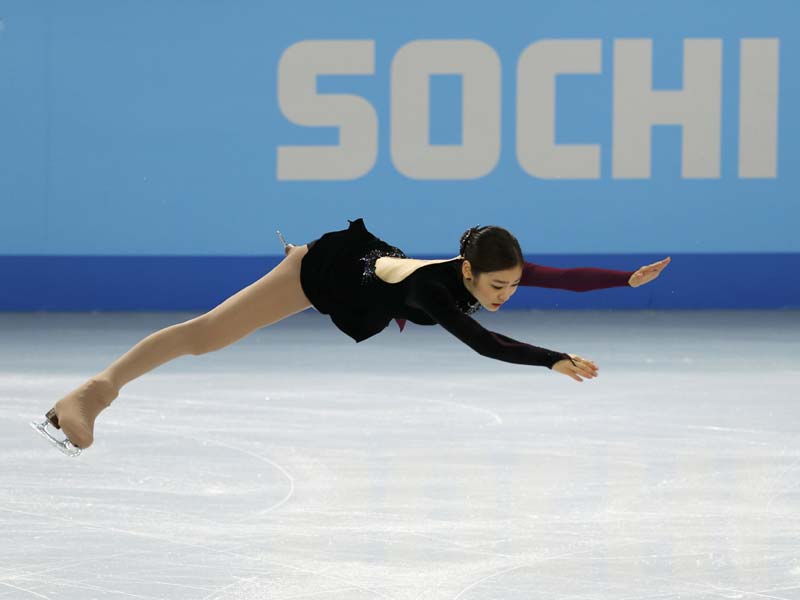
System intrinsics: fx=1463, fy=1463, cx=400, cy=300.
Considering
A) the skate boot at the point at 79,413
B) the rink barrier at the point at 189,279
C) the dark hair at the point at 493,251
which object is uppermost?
the dark hair at the point at 493,251

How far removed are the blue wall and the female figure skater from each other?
738 centimetres

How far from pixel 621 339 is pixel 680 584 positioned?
5811mm

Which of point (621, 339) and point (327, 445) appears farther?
point (621, 339)

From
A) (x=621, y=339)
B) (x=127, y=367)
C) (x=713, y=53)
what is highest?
(x=713, y=53)

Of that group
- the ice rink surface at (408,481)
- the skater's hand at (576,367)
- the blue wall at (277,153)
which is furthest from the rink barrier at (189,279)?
the skater's hand at (576,367)

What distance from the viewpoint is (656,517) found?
4098 mm

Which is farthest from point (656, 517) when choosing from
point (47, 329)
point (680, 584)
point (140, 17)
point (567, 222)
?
point (140, 17)

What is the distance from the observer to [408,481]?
4.60 m

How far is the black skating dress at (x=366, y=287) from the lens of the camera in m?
3.39

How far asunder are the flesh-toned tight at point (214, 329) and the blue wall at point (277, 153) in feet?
24.3

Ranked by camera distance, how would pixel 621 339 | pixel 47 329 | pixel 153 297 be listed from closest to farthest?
pixel 621 339 < pixel 47 329 < pixel 153 297

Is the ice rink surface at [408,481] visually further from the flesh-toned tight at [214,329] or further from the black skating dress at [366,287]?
the black skating dress at [366,287]

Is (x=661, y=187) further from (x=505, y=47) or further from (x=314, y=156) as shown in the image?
(x=314, y=156)

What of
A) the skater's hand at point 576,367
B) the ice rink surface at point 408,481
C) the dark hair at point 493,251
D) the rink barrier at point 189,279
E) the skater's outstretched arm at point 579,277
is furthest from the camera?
the rink barrier at point 189,279
